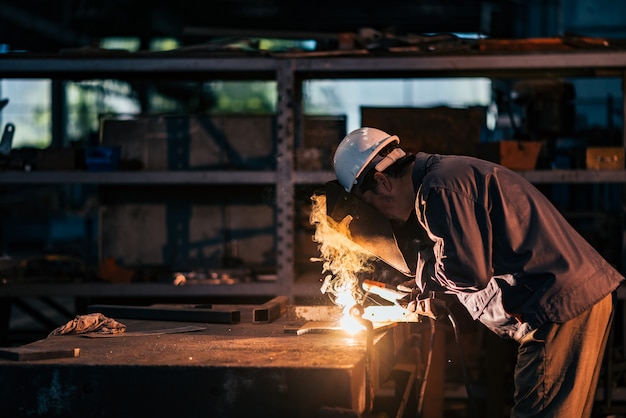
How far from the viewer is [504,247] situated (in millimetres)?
3195

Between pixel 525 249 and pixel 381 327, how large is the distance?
70cm

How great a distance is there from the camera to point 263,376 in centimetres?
271

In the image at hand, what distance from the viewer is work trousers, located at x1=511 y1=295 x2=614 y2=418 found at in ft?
10.5

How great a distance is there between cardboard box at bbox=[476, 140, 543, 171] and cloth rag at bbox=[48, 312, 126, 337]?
2907mm

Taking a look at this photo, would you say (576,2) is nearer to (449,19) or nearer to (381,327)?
(449,19)

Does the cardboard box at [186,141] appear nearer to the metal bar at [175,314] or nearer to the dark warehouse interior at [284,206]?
the dark warehouse interior at [284,206]

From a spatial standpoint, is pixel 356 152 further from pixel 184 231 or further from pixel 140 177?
pixel 184 231

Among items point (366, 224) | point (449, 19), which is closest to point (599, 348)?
point (366, 224)

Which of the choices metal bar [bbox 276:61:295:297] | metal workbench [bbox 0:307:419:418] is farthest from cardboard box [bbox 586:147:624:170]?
metal workbench [bbox 0:307:419:418]

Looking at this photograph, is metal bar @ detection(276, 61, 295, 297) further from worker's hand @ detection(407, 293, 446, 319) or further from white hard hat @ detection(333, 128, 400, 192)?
worker's hand @ detection(407, 293, 446, 319)

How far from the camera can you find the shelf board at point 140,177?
18.0 feet

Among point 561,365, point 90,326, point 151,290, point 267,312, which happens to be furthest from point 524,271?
point 151,290

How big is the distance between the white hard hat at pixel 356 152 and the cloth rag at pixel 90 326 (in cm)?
119

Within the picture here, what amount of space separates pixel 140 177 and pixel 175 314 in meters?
1.77
